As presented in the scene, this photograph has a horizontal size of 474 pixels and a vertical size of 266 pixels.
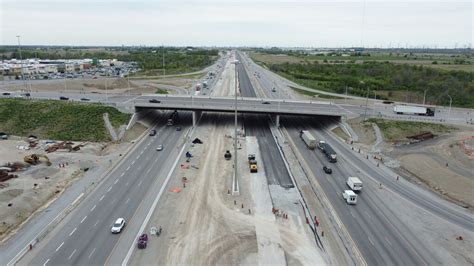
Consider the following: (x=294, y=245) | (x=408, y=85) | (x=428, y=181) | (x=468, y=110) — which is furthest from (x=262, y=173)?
(x=408, y=85)

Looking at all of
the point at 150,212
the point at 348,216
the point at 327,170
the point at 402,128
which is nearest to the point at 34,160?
the point at 150,212

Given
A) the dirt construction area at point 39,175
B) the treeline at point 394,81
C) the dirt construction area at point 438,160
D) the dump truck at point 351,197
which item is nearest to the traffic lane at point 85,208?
the dirt construction area at point 39,175

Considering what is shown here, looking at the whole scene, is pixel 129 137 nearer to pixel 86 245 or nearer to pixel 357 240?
pixel 86 245

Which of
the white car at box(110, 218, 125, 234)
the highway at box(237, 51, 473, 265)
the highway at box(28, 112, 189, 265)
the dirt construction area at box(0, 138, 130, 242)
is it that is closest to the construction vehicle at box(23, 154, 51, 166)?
the dirt construction area at box(0, 138, 130, 242)

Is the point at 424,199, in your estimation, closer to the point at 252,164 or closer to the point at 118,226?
the point at 252,164

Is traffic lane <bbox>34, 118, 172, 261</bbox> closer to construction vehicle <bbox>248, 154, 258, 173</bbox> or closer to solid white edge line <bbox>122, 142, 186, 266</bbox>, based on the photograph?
solid white edge line <bbox>122, 142, 186, 266</bbox>
